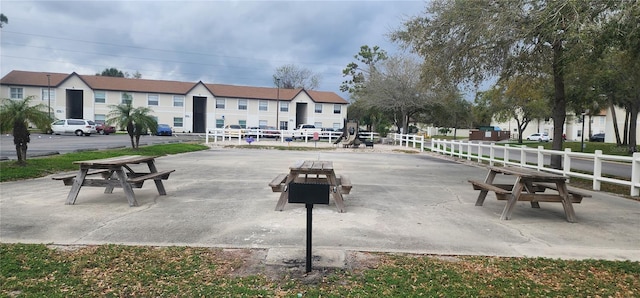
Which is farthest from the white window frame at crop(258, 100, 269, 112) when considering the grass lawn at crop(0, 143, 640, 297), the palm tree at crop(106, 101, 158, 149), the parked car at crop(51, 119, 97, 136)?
the grass lawn at crop(0, 143, 640, 297)

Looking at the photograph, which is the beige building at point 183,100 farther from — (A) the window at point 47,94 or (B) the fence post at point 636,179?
(B) the fence post at point 636,179

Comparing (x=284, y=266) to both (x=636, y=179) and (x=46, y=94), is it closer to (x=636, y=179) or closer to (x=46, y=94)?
(x=636, y=179)

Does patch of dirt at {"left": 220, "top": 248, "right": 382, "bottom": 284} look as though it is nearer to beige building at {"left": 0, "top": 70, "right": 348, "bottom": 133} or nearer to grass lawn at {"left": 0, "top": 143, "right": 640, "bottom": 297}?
grass lawn at {"left": 0, "top": 143, "right": 640, "bottom": 297}

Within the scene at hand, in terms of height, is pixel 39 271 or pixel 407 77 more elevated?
pixel 407 77

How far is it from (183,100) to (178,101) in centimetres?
67

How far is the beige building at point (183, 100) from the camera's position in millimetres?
55000

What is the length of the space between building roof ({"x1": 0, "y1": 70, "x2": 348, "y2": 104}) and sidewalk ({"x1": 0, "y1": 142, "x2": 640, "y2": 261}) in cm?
5229

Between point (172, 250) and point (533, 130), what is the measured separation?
87092 mm

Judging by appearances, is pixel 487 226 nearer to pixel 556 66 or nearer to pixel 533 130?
pixel 556 66

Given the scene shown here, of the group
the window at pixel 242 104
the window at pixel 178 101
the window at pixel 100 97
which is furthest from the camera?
the window at pixel 242 104

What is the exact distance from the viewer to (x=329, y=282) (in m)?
3.96

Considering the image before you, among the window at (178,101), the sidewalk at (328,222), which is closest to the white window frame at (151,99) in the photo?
the window at (178,101)

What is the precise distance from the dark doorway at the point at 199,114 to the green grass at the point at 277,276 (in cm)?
5883

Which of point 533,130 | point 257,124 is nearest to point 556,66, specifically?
point 257,124
